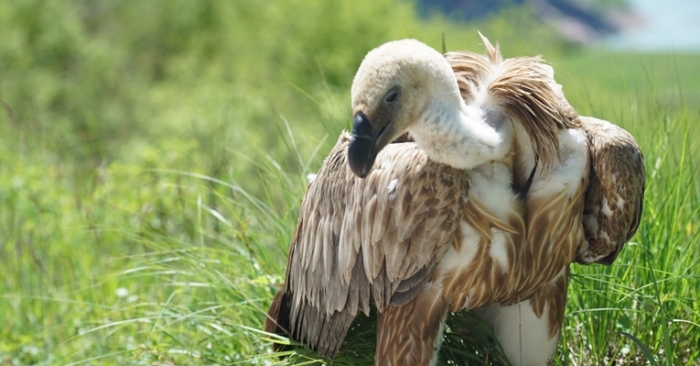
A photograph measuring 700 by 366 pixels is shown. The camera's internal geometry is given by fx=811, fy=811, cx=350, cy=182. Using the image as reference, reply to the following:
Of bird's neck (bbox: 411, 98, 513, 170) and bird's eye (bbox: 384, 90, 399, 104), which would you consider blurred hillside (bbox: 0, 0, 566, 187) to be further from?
bird's eye (bbox: 384, 90, 399, 104)

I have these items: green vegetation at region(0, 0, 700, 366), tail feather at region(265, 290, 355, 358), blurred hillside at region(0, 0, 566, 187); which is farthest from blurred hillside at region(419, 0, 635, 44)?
tail feather at region(265, 290, 355, 358)

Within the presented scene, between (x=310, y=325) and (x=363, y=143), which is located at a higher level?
(x=363, y=143)

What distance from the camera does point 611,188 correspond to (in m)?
2.35

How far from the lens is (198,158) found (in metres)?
6.75

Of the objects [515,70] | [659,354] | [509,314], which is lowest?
[659,354]

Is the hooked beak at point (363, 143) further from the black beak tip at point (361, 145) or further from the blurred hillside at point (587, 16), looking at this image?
the blurred hillside at point (587, 16)

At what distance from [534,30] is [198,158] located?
421cm

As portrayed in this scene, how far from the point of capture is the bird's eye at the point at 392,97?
1955 millimetres

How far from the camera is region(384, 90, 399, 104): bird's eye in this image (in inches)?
77.0

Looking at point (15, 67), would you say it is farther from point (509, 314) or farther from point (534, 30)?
point (509, 314)

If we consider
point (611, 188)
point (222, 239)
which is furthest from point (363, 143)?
point (222, 239)

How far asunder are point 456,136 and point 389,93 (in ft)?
0.69

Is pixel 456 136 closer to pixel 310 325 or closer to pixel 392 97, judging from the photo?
pixel 392 97

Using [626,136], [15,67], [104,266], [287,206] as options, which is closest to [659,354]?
[626,136]
